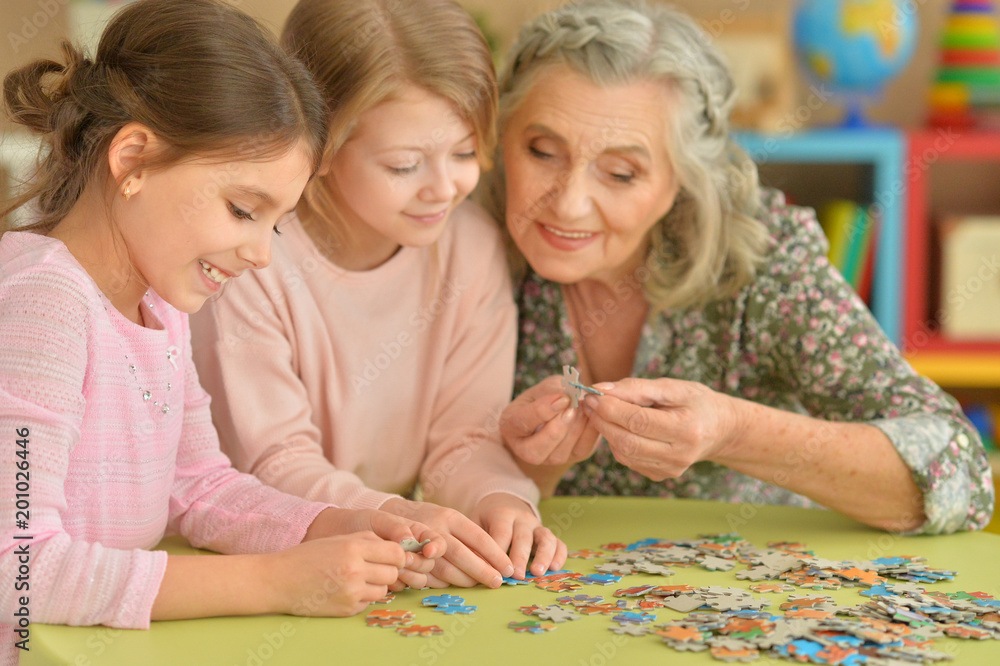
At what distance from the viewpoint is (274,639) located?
1.13 metres

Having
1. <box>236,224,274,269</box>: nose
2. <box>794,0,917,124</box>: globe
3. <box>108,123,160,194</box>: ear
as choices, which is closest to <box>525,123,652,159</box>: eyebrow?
<box>236,224,274,269</box>: nose

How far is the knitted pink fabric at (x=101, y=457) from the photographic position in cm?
112

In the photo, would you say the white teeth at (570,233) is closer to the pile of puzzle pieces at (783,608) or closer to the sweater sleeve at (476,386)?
the sweater sleeve at (476,386)

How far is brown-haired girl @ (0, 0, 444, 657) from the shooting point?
1.13 meters

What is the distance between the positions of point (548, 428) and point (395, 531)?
0.34m

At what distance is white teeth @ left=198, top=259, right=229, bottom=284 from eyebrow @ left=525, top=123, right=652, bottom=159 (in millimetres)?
712

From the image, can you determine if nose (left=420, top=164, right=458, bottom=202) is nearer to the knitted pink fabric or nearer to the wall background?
the knitted pink fabric

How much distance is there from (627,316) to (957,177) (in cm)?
214

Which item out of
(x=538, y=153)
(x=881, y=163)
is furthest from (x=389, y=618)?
(x=881, y=163)

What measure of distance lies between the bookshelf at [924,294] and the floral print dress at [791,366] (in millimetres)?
1351

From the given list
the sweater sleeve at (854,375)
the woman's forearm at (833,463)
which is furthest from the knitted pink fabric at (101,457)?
the sweater sleeve at (854,375)

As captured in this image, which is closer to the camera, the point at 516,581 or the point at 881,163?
the point at 516,581

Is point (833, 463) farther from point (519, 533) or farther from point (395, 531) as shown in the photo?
point (395, 531)

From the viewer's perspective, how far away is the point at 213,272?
4.34 ft
